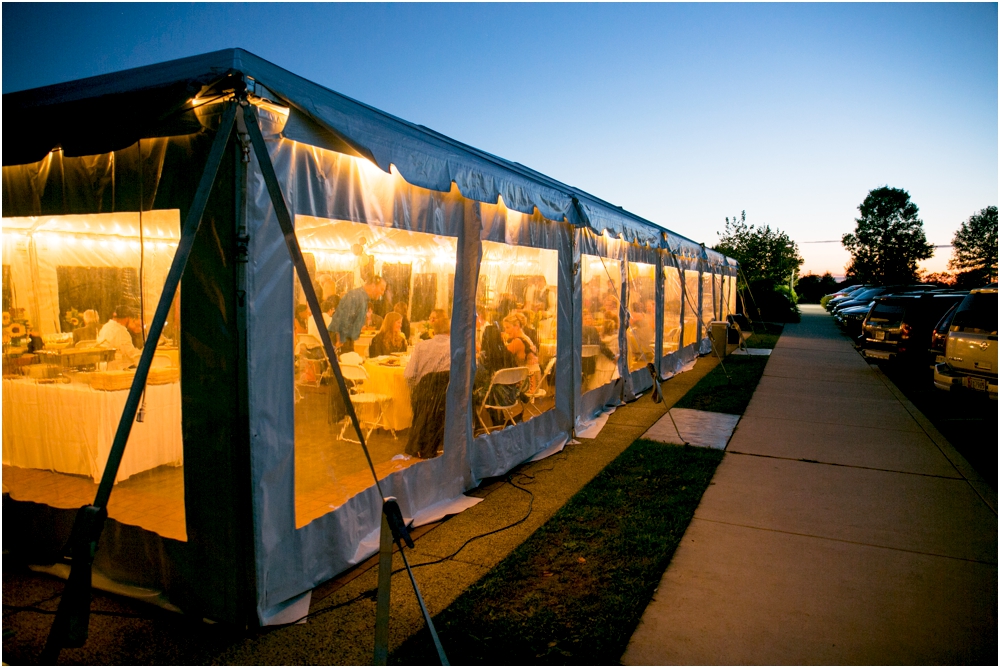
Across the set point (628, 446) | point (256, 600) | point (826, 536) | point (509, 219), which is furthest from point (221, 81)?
point (628, 446)

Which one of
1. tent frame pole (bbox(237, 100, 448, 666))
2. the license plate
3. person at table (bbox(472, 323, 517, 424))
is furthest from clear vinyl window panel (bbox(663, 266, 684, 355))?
tent frame pole (bbox(237, 100, 448, 666))

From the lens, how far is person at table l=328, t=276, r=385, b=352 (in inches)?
153

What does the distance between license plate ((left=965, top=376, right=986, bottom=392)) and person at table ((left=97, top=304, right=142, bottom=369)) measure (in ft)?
29.6

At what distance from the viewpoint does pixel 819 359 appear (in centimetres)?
1509

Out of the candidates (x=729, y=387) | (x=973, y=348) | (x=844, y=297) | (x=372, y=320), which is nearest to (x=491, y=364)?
(x=372, y=320)

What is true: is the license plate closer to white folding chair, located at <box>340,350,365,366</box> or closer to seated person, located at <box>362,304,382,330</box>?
seated person, located at <box>362,304,382,330</box>

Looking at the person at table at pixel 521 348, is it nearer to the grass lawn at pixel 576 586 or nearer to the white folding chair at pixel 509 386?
the white folding chair at pixel 509 386

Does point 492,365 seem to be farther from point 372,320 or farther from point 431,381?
point 372,320

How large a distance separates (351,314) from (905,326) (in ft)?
41.4

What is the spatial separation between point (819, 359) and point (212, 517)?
15425mm

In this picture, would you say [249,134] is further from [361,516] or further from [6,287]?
[361,516]

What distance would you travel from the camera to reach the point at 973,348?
7652mm

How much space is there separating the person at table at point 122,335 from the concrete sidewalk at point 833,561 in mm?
3258

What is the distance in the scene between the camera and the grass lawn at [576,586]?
3029 millimetres
